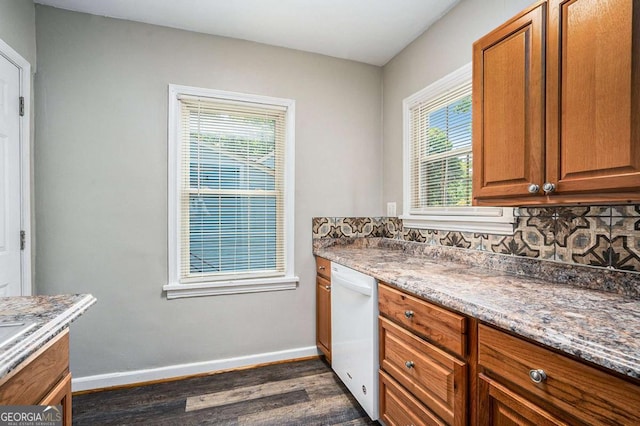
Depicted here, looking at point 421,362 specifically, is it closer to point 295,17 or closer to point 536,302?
point 536,302

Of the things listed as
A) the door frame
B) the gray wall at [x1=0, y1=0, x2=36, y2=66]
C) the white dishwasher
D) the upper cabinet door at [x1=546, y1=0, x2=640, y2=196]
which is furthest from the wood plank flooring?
the gray wall at [x1=0, y1=0, x2=36, y2=66]

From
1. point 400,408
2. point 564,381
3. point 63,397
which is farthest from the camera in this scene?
point 400,408

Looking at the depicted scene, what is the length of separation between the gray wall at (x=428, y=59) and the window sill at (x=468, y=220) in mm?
334

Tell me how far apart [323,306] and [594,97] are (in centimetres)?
213

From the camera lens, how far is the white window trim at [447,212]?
5.88 ft

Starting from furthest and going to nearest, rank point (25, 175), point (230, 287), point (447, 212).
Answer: point (230, 287), point (447, 212), point (25, 175)

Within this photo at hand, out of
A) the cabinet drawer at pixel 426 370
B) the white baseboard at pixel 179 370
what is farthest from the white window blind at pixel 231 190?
the cabinet drawer at pixel 426 370

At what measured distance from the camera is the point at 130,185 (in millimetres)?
2252

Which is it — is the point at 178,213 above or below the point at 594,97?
below

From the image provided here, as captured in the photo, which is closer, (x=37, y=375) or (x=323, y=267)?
(x=37, y=375)

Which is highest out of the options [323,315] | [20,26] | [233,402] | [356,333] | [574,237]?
[20,26]

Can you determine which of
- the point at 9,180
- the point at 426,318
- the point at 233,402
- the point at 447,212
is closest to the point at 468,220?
the point at 447,212

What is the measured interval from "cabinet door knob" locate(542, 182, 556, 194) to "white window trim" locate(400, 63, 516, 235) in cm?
56

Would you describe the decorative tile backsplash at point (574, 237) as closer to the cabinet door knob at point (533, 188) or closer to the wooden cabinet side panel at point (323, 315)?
the cabinet door knob at point (533, 188)
